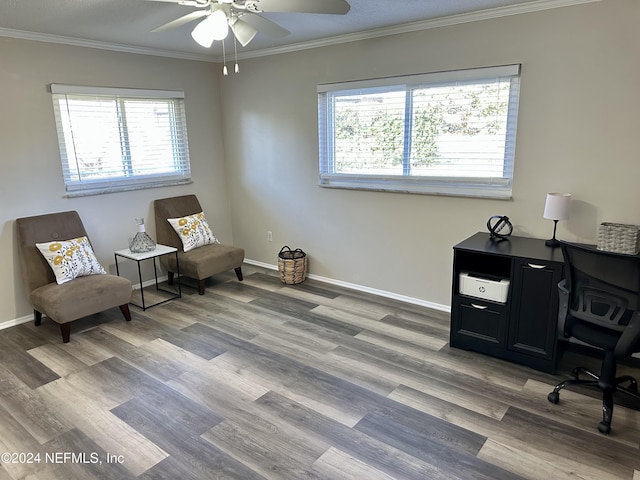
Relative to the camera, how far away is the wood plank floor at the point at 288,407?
212 centimetres

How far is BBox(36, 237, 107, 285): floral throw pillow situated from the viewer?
11.7ft

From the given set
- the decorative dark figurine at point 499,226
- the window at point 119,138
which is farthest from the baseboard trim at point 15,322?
the decorative dark figurine at point 499,226

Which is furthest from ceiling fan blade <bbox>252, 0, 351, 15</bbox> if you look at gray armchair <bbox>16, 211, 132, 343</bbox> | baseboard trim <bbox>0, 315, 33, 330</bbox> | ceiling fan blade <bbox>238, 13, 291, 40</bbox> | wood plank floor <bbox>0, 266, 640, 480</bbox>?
baseboard trim <bbox>0, 315, 33, 330</bbox>

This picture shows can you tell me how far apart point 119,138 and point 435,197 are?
314cm

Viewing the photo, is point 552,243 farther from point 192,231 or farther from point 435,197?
point 192,231

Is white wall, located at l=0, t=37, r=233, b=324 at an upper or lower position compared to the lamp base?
upper

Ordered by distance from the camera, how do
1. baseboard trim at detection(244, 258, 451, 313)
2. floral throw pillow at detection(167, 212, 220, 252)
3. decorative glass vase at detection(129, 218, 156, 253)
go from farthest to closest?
floral throw pillow at detection(167, 212, 220, 252)
decorative glass vase at detection(129, 218, 156, 253)
baseboard trim at detection(244, 258, 451, 313)

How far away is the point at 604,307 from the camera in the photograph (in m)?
2.32

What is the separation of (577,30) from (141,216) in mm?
4159

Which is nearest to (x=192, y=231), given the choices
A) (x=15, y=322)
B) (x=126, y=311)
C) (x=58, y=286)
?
(x=126, y=311)

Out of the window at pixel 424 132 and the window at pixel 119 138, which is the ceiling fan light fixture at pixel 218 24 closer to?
the window at pixel 424 132

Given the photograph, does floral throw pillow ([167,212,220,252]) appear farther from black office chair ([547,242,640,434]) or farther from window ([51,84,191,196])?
black office chair ([547,242,640,434])

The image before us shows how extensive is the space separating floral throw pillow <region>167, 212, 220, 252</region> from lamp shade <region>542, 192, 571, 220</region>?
332 centimetres

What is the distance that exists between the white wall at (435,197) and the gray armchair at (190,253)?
66cm
